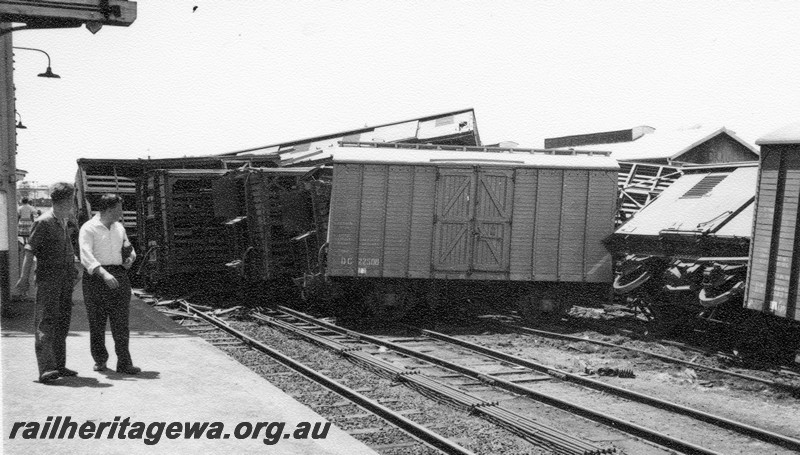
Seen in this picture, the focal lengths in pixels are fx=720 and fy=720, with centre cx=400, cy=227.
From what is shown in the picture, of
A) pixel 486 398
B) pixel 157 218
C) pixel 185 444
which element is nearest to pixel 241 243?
pixel 157 218

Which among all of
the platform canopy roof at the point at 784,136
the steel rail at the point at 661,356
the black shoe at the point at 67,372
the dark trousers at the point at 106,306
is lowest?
the steel rail at the point at 661,356

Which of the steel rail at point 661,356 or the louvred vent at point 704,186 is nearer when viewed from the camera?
the steel rail at point 661,356

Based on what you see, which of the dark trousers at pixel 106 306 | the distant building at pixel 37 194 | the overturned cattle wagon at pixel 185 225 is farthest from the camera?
the distant building at pixel 37 194

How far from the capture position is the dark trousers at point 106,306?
707cm

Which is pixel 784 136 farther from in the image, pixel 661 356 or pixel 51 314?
pixel 51 314

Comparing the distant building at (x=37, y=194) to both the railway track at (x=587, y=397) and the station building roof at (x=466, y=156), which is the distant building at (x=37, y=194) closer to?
the station building roof at (x=466, y=156)

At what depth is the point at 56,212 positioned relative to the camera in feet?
21.9

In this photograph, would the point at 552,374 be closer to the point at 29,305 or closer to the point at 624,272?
the point at 624,272

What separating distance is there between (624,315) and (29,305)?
11953mm

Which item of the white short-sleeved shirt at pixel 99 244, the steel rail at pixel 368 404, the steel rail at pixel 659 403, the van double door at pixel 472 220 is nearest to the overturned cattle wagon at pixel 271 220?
the van double door at pixel 472 220

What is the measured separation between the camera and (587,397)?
8.62 m

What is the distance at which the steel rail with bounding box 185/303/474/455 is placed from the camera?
6285mm

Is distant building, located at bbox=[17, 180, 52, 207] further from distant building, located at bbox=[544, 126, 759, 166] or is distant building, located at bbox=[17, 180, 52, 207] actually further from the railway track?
the railway track

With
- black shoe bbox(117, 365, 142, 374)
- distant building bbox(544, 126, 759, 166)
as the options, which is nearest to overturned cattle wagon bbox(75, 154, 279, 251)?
black shoe bbox(117, 365, 142, 374)
